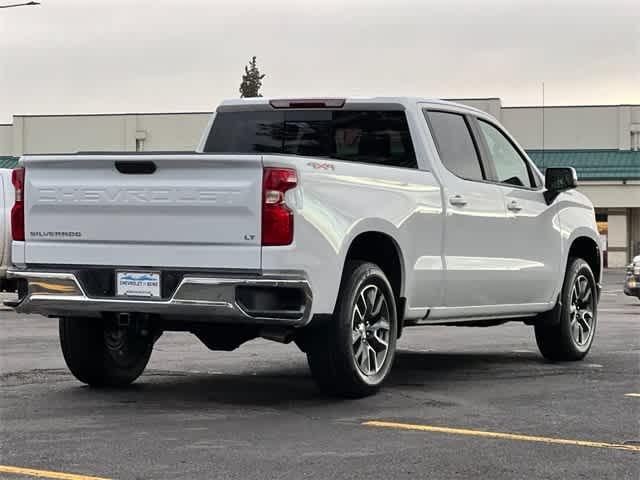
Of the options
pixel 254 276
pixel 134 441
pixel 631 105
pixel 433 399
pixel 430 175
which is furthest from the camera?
pixel 631 105

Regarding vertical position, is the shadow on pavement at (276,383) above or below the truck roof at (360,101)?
below

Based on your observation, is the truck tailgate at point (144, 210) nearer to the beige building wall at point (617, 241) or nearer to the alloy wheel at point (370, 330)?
the alloy wheel at point (370, 330)

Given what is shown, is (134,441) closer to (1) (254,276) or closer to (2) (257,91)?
(1) (254,276)

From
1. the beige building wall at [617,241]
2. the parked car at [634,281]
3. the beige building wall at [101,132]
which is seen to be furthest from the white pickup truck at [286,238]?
the beige building wall at [101,132]

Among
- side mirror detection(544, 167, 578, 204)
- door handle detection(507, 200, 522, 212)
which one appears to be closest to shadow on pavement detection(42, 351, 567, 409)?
door handle detection(507, 200, 522, 212)

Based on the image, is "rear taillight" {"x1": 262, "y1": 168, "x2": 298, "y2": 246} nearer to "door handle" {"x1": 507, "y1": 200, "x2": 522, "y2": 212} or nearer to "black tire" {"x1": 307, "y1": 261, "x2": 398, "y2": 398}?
"black tire" {"x1": 307, "y1": 261, "x2": 398, "y2": 398}

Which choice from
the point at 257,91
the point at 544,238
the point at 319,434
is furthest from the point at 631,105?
the point at 319,434

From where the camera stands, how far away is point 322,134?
10797 millimetres

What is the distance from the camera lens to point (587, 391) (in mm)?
9836

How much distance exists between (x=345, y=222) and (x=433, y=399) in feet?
4.54

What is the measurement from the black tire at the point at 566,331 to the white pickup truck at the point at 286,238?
0.84 meters

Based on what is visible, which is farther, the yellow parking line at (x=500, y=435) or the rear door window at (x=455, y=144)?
the rear door window at (x=455, y=144)

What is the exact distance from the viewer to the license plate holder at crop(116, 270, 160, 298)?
8.76 metres

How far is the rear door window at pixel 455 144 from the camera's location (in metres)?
10.6
